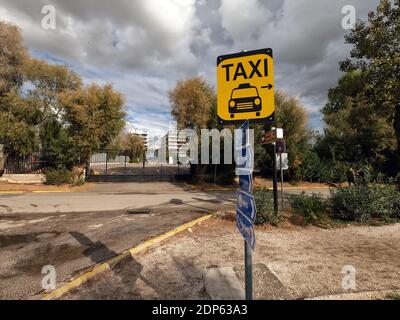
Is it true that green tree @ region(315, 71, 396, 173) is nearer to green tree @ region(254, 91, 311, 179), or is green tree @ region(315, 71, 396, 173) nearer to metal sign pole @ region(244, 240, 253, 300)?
green tree @ region(254, 91, 311, 179)

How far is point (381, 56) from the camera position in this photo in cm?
922

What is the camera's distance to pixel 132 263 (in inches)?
177

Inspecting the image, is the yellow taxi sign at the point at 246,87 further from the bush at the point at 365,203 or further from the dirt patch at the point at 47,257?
the bush at the point at 365,203

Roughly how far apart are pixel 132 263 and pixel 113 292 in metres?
0.98

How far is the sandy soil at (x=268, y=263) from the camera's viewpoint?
3600 millimetres

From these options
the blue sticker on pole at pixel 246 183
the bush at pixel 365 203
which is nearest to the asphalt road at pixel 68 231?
the blue sticker on pole at pixel 246 183

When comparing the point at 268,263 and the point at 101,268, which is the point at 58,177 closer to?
the point at 101,268

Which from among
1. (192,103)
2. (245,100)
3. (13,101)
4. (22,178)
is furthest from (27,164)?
(245,100)

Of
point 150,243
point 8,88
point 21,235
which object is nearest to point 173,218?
point 150,243

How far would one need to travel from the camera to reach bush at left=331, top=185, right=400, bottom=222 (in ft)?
25.4

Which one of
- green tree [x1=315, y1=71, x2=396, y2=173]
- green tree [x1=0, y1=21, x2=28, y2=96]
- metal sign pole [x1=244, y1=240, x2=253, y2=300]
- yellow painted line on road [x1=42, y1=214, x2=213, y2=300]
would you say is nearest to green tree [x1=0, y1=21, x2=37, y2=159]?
green tree [x1=0, y1=21, x2=28, y2=96]

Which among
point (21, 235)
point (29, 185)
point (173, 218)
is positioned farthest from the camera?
point (29, 185)

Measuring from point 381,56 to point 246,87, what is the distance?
9.79 m
